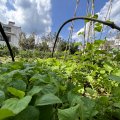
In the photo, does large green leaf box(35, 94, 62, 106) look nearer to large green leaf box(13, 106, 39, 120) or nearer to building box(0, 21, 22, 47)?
large green leaf box(13, 106, 39, 120)

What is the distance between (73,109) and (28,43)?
37.0 metres

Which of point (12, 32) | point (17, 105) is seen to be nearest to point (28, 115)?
point (17, 105)

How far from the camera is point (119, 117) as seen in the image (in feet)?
2.64

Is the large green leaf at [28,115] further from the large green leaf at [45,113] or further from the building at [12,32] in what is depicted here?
the building at [12,32]

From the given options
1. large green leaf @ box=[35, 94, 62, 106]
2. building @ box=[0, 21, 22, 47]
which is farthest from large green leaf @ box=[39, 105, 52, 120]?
building @ box=[0, 21, 22, 47]

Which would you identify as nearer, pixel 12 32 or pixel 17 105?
pixel 17 105

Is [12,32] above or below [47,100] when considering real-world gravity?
above

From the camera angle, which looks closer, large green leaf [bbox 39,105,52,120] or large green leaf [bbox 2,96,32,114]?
large green leaf [bbox 2,96,32,114]

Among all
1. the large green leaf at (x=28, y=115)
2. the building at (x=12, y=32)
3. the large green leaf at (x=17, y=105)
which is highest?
the building at (x=12, y=32)

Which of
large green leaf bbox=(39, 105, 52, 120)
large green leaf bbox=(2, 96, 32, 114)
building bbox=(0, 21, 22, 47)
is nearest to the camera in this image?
large green leaf bbox=(2, 96, 32, 114)

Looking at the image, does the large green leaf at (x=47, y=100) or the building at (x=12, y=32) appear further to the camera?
the building at (x=12, y=32)

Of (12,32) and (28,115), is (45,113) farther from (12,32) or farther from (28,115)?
(12,32)

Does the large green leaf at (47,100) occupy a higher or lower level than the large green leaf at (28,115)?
higher

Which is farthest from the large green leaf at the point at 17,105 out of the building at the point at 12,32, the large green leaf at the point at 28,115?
the building at the point at 12,32
